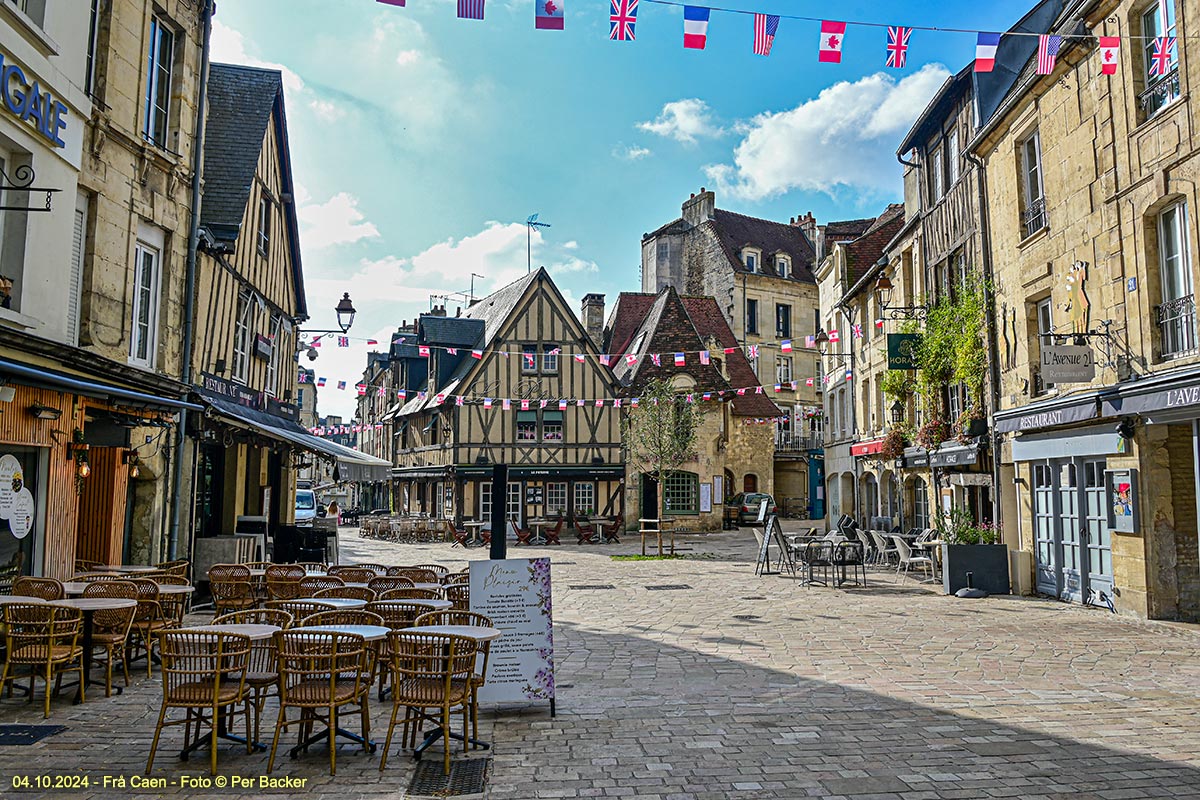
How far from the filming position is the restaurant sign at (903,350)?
1465cm

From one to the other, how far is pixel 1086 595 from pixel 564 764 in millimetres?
8413

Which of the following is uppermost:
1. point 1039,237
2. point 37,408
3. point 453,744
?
point 1039,237

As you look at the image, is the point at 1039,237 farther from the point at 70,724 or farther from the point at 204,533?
the point at 204,533

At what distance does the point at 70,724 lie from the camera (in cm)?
517

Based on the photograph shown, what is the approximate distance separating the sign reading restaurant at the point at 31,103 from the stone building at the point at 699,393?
64.1 feet

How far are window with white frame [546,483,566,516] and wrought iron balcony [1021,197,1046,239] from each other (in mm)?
16565

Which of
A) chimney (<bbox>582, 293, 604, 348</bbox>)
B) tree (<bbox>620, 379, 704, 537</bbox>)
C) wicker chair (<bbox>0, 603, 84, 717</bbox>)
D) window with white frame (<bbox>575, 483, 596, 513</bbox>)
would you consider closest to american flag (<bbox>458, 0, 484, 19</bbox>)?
wicker chair (<bbox>0, 603, 84, 717</bbox>)

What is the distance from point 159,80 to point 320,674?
8.53 metres

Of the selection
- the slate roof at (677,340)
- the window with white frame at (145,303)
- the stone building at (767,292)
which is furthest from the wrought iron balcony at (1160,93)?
the stone building at (767,292)

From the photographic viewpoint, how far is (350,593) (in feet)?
22.1

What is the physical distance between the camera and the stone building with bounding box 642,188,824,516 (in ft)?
116

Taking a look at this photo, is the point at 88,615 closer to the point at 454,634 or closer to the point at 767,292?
the point at 454,634

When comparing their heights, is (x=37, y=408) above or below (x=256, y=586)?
above

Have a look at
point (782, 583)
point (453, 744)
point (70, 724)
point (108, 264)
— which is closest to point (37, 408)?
point (108, 264)
